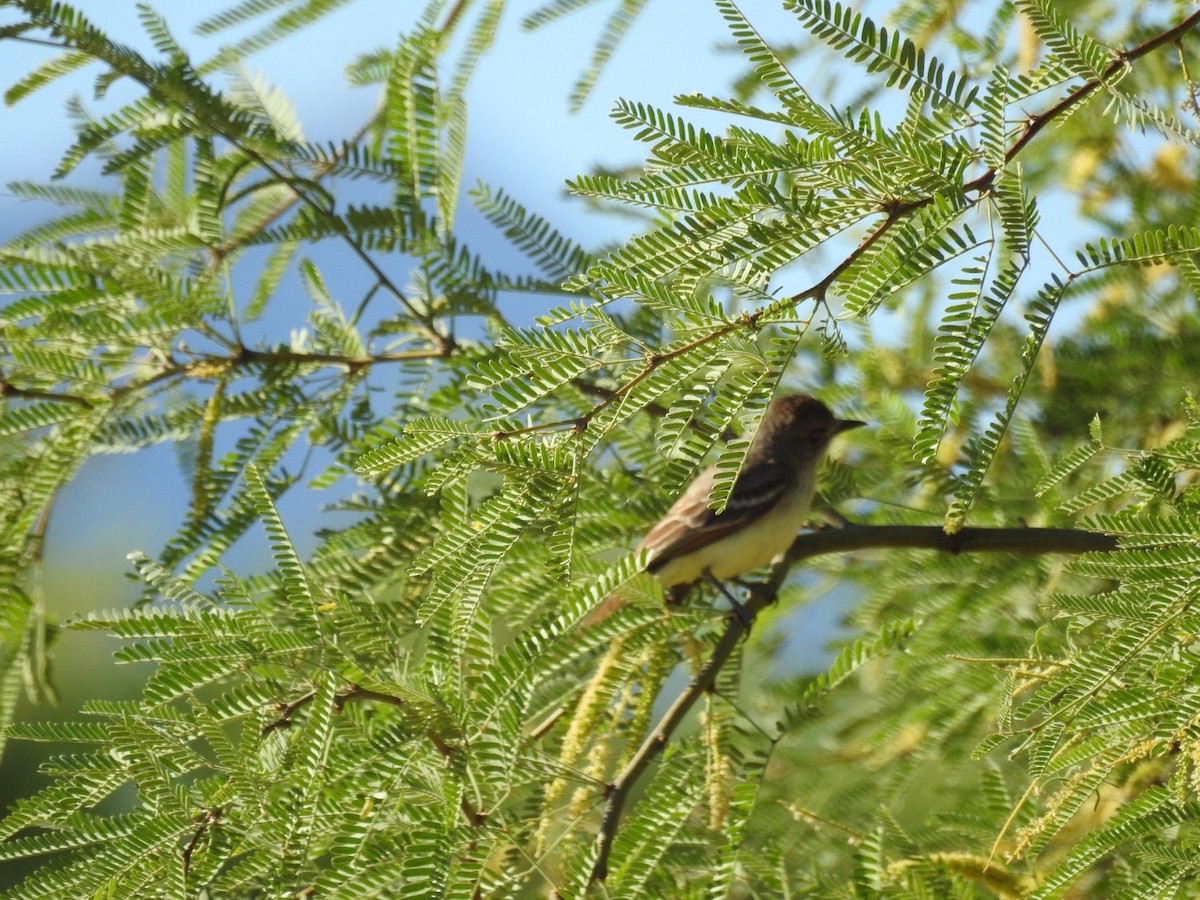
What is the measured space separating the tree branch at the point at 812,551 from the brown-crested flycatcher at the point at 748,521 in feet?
3.04

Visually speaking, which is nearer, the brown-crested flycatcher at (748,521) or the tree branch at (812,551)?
the tree branch at (812,551)

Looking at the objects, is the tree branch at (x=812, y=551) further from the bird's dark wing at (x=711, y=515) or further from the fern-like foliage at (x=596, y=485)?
the bird's dark wing at (x=711, y=515)

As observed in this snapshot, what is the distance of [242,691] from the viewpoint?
8.25 feet

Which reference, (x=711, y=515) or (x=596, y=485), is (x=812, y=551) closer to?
(x=596, y=485)

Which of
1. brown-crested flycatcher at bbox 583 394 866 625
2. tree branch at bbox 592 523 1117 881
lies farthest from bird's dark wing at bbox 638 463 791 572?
tree branch at bbox 592 523 1117 881

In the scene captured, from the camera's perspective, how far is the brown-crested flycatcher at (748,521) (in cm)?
503

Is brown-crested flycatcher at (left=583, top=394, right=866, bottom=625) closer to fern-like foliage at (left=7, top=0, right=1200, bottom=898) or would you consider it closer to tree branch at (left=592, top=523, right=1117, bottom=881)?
fern-like foliage at (left=7, top=0, right=1200, bottom=898)

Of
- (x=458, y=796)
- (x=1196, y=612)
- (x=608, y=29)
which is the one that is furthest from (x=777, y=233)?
(x=608, y=29)

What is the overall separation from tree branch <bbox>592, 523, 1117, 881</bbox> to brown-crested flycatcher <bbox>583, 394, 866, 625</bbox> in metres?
0.93

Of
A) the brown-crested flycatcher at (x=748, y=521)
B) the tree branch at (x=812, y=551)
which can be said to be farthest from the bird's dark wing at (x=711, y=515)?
the tree branch at (x=812, y=551)

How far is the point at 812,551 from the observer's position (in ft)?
12.9

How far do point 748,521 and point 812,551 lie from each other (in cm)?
145

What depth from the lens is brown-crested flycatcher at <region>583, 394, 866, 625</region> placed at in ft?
16.5

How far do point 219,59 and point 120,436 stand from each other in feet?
4.13
